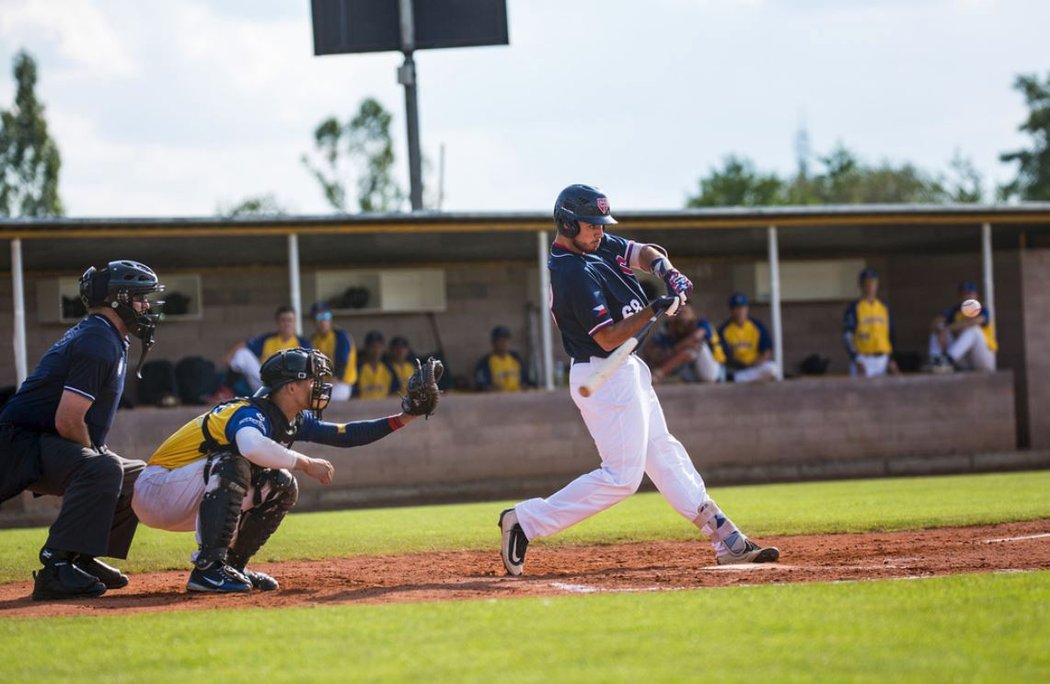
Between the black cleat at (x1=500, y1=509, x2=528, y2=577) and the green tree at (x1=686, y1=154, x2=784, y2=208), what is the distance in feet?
141

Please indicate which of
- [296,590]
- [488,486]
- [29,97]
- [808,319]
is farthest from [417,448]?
[29,97]

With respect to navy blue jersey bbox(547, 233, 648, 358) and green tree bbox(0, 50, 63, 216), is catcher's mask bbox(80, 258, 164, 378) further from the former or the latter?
green tree bbox(0, 50, 63, 216)

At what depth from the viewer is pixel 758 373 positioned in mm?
19250

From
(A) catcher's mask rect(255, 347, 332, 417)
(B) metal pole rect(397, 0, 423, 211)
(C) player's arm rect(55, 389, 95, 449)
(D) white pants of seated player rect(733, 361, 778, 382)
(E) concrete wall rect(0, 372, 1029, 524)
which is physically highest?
(B) metal pole rect(397, 0, 423, 211)

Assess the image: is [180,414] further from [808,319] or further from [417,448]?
[808,319]

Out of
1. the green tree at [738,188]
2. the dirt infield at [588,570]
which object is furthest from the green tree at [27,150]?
the dirt infield at [588,570]

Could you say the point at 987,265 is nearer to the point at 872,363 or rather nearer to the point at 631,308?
the point at 872,363

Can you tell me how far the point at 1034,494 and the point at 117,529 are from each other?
8338 mm

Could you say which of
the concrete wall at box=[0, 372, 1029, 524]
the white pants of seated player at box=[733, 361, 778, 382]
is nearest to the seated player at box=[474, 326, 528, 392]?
the concrete wall at box=[0, 372, 1029, 524]

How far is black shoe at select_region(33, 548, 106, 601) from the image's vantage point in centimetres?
726

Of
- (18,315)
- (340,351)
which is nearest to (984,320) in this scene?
(340,351)

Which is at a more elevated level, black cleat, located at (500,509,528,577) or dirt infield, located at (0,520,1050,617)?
black cleat, located at (500,509,528,577)

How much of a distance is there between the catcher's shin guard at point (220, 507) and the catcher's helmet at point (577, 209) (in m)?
2.19

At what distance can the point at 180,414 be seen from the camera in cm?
1670
